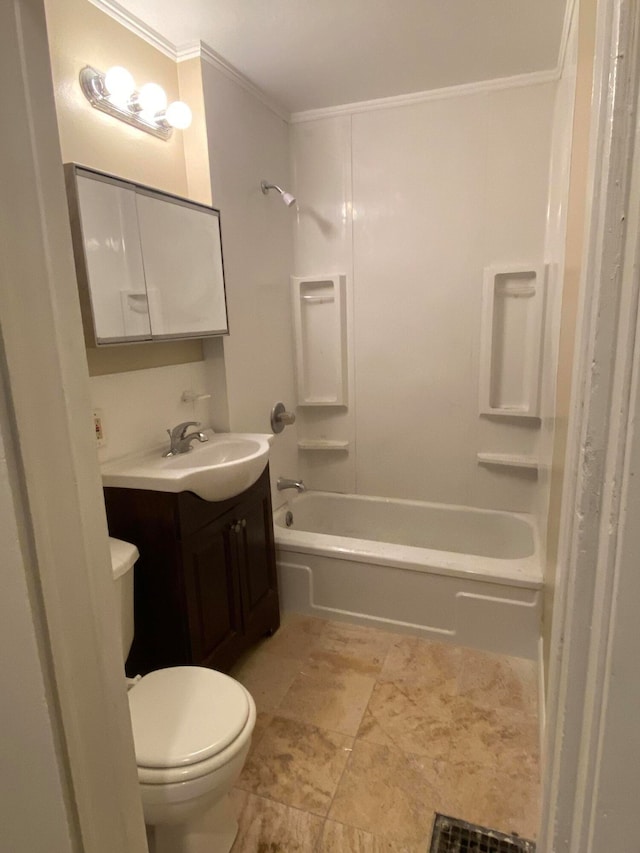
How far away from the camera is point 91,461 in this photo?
29.8 inches

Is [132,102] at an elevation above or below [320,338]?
above

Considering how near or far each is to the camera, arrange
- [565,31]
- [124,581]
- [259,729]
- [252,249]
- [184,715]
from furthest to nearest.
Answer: [252,249]
[565,31]
[259,729]
[124,581]
[184,715]

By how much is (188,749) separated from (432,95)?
112 inches

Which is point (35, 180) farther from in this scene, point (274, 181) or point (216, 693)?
point (274, 181)

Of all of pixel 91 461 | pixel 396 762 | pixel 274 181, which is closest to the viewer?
pixel 91 461

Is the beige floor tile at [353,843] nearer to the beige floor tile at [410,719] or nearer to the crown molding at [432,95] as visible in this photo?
the beige floor tile at [410,719]

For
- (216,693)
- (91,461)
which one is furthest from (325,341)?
(91,461)

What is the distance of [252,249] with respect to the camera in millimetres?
2408

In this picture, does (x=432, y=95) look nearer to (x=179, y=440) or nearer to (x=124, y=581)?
(x=179, y=440)

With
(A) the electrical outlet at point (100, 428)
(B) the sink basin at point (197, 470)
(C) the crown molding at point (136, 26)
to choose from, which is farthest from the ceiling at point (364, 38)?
(B) the sink basin at point (197, 470)

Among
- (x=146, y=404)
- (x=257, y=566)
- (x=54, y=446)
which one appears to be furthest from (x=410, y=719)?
(x=54, y=446)

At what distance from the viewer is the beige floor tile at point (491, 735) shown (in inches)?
63.3

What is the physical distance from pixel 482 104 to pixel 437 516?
2.10 meters

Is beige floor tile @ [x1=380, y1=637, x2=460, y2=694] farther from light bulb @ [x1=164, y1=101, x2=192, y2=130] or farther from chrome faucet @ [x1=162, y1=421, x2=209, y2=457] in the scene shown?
light bulb @ [x1=164, y1=101, x2=192, y2=130]
